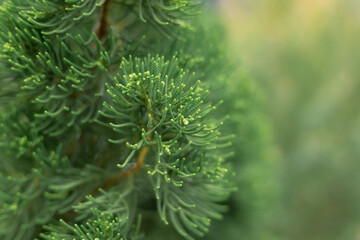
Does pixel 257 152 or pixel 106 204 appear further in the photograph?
pixel 257 152

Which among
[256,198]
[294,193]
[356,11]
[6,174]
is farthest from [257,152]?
[356,11]

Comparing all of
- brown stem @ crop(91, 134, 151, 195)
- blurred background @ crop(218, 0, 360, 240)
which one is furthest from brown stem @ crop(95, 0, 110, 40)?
blurred background @ crop(218, 0, 360, 240)

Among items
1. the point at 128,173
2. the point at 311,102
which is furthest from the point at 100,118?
the point at 311,102

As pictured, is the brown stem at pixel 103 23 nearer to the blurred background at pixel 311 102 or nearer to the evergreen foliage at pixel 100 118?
the evergreen foliage at pixel 100 118

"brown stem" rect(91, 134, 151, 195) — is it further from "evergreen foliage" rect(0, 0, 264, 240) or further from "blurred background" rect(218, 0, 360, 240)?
"blurred background" rect(218, 0, 360, 240)

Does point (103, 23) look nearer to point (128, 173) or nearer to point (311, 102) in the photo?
point (128, 173)

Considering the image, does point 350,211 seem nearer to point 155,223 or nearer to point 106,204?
point 155,223

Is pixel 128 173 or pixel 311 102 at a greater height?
pixel 311 102
